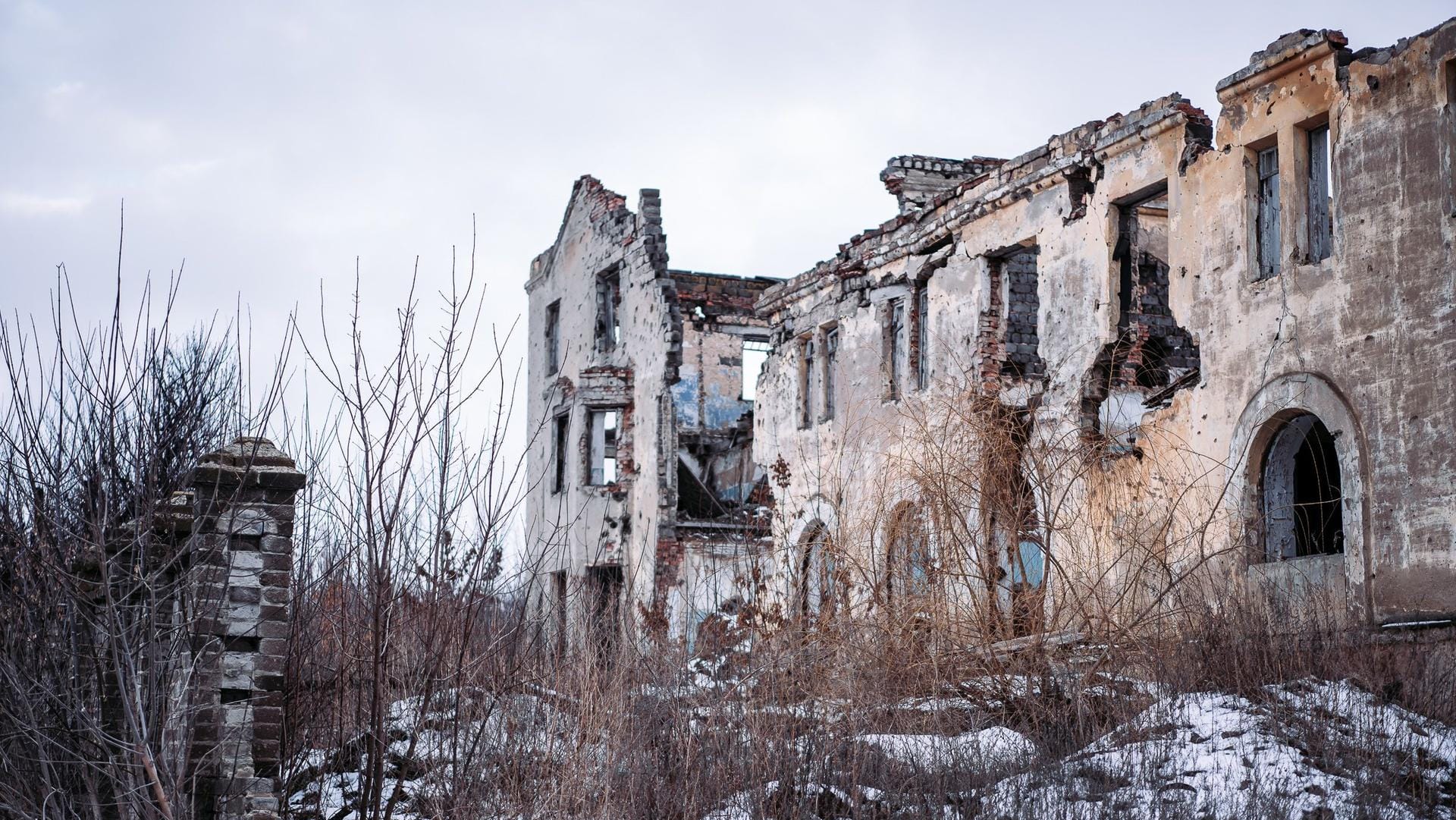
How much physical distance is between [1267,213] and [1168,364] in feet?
9.91

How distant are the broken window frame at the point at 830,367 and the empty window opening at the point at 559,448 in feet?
23.6

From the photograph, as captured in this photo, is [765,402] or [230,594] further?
[765,402]

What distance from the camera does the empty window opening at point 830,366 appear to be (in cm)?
2105

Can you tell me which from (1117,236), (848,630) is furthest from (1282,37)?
(848,630)

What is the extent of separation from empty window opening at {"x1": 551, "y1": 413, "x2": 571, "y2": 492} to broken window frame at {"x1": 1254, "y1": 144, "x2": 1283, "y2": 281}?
1559cm

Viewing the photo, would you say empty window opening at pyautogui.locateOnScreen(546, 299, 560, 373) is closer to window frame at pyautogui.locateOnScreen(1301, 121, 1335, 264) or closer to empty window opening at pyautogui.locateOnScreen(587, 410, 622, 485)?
empty window opening at pyautogui.locateOnScreen(587, 410, 622, 485)

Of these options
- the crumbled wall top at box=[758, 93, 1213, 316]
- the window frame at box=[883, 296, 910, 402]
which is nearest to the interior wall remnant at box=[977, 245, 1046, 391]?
the crumbled wall top at box=[758, 93, 1213, 316]

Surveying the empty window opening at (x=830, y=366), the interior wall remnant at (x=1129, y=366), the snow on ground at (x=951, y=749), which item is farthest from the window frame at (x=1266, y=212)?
Result: the empty window opening at (x=830, y=366)

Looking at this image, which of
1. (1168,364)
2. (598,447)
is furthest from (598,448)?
(1168,364)

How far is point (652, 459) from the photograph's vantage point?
24734 mm

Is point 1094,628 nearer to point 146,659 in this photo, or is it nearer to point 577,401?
point 146,659

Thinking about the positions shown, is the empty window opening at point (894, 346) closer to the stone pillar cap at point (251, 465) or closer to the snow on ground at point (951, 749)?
the snow on ground at point (951, 749)

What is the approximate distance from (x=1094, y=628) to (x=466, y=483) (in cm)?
607

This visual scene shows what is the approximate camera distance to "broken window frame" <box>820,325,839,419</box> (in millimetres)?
21031
